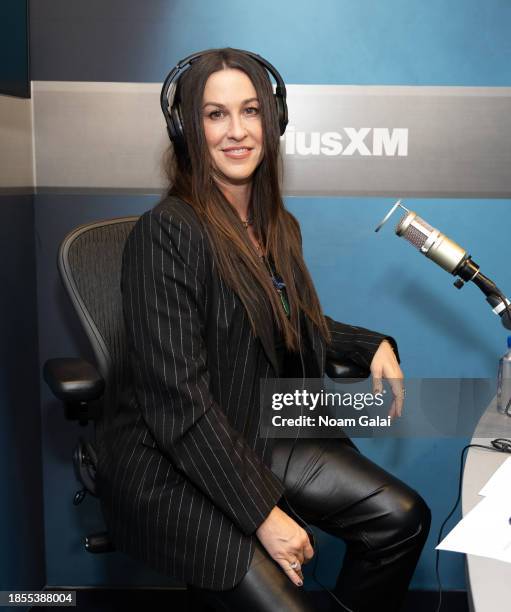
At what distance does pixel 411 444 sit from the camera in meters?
2.41

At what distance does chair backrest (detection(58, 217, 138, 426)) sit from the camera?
169 centimetres

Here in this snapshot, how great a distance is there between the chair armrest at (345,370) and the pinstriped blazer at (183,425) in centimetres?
31

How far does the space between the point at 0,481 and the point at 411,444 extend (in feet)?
4.03

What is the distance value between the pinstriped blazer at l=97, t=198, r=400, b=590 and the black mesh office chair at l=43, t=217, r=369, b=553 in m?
0.15

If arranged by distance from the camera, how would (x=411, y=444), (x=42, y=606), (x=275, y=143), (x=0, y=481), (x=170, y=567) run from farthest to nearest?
(x=411, y=444), (x=42, y=606), (x=0, y=481), (x=275, y=143), (x=170, y=567)

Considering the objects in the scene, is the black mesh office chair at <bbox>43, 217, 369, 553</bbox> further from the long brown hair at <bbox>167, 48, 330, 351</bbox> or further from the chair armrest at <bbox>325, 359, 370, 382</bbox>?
the long brown hair at <bbox>167, 48, 330, 351</bbox>

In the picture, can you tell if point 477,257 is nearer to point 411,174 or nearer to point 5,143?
point 411,174

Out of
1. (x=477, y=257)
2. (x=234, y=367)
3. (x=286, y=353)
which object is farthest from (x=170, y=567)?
(x=477, y=257)

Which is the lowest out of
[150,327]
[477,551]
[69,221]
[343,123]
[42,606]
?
[42,606]

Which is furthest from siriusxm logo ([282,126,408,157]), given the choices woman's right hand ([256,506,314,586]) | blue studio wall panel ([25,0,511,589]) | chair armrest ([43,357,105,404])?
woman's right hand ([256,506,314,586])

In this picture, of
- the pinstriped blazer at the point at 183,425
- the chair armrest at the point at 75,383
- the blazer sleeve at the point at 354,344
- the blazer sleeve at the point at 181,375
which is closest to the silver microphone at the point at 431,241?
the blazer sleeve at the point at 354,344

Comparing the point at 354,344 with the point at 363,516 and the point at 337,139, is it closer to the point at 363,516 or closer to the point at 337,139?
the point at 363,516

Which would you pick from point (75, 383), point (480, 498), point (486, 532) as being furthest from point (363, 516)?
point (75, 383)

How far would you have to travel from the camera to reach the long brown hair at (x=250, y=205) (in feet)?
5.02
